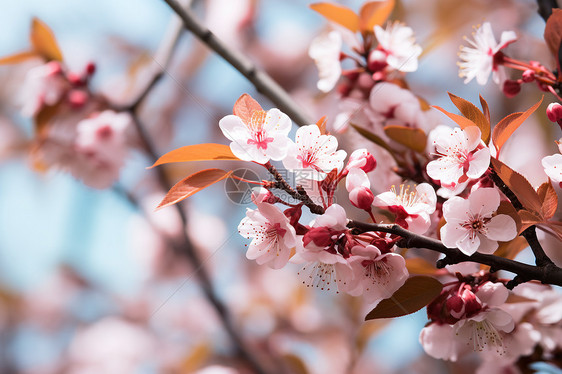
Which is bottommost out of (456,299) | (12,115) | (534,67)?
(12,115)

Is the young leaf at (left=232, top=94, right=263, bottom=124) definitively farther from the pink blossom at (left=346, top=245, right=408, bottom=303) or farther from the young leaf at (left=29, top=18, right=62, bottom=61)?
the young leaf at (left=29, top=18, right=62, bottom=61)

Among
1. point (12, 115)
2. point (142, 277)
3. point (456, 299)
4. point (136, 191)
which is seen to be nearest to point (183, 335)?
point (142, 277)

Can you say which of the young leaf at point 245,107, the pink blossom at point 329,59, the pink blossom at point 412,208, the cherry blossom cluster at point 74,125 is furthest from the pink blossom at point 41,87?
the pink blossom at point 412,208

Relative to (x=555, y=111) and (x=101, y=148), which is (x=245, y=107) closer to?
(x=555, y=111)

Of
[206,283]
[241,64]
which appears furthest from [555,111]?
[206,283]

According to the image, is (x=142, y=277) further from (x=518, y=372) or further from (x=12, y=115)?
(x=518, y=372)
